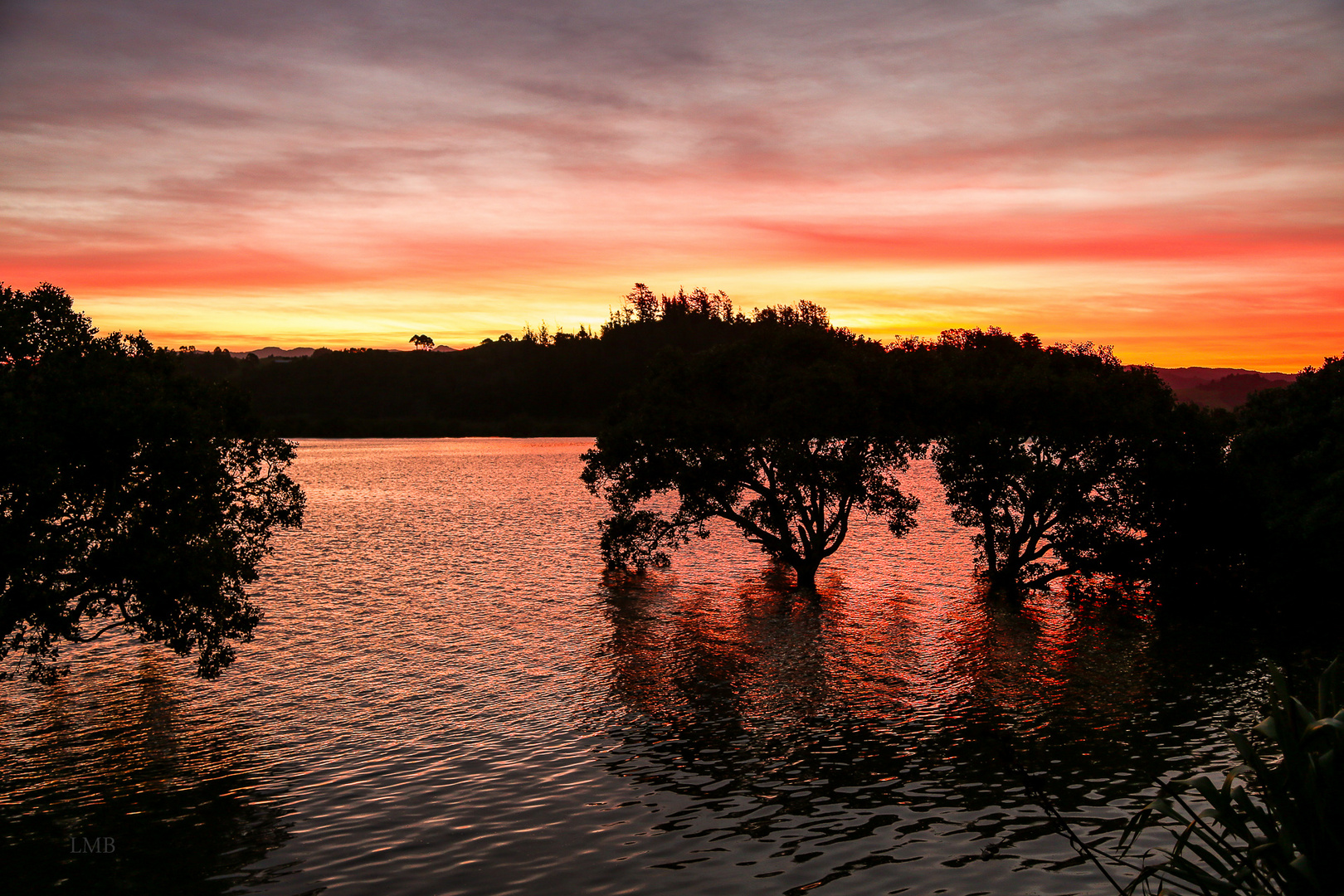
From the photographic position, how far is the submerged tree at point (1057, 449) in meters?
45.7

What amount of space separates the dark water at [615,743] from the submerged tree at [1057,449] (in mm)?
3966

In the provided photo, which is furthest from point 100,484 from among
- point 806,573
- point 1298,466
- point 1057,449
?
point 1298,466

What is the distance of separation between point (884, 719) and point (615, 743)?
29.3ft

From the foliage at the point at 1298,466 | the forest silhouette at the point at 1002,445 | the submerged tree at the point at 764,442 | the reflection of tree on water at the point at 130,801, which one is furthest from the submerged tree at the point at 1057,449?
the reflection of tree on water at the point at 130,801

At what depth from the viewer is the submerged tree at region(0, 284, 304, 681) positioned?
2631 centimetres

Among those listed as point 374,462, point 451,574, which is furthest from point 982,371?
point 374,462

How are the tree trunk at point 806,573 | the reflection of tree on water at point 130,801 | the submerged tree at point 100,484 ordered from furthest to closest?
1. the tree trunk at point 806,573
2. the submerged tree at point 100,484
3. the reflection of tree on water at point 130,801

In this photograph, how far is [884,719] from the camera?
29.2 metres

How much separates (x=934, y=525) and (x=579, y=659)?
52.6 meters

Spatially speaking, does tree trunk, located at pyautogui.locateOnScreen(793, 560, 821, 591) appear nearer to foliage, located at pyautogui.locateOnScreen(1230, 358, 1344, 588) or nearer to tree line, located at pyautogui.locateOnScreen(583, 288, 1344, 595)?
tree line, located at pyautogui.locateOnScreen(583, 288, 1344, 595)

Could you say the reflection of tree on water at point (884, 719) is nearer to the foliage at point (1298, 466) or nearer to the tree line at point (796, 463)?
the tree line at point (796, 463)

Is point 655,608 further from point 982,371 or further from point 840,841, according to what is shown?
point 840,841

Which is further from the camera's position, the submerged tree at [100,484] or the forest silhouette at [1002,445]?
the forest silhouette at [1002,445]

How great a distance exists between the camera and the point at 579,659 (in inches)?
1478
